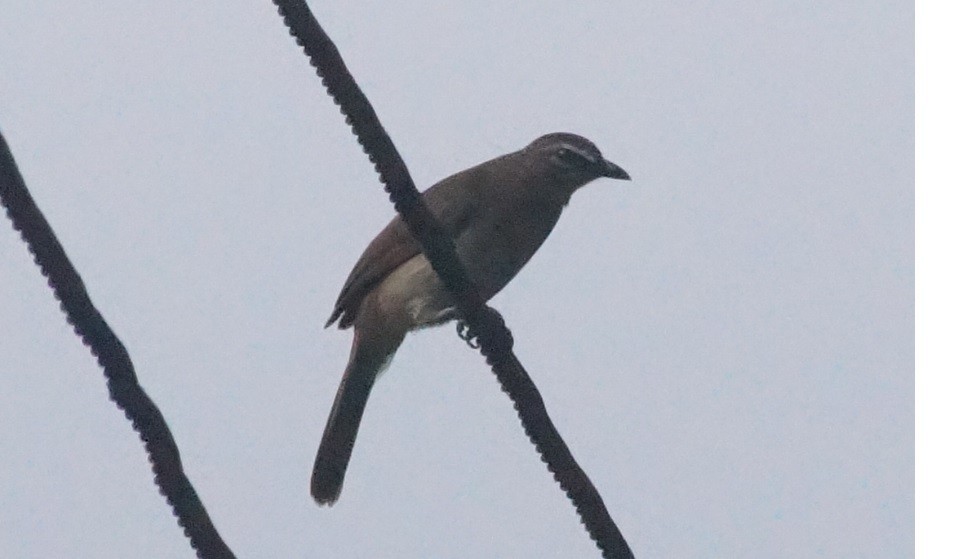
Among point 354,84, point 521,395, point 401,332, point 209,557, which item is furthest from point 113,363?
point 401,332

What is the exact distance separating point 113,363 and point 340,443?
10.9ft

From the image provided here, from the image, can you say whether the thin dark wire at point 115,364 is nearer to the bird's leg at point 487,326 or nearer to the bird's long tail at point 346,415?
the bird's leg at point 487,326

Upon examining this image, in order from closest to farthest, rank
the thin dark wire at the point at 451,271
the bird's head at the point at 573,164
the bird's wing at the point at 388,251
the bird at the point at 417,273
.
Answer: the thin dark wire at the point at 451,271 < the bird at the point at 417,273 < the bird's wing at the point at 388,251 < the bird's head at the point at 573,164

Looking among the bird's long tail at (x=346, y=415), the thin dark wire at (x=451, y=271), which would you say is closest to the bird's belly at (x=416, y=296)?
the bird's long tail at (x=346, y=415)

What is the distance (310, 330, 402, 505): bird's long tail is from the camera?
6.06m

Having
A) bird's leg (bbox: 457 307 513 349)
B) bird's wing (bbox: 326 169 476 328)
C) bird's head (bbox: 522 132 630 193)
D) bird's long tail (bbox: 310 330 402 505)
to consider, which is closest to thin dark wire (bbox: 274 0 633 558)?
bird's leg (bbox: 457 307 513 349)

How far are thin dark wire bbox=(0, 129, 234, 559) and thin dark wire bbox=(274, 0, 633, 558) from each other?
75 centimetres

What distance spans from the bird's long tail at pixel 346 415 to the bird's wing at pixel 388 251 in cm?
14

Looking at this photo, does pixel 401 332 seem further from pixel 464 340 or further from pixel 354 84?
pixel 354 84

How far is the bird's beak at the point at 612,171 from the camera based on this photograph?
7039mm

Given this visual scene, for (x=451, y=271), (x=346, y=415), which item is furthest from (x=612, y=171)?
(x=451, y=271)

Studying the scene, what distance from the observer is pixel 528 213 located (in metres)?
6.74

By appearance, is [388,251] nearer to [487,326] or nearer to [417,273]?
[417,273]

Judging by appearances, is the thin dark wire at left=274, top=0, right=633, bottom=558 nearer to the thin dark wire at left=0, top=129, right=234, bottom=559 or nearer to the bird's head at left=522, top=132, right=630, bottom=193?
the thin dark wire at left=0, top=129, right=234, bottom=559
